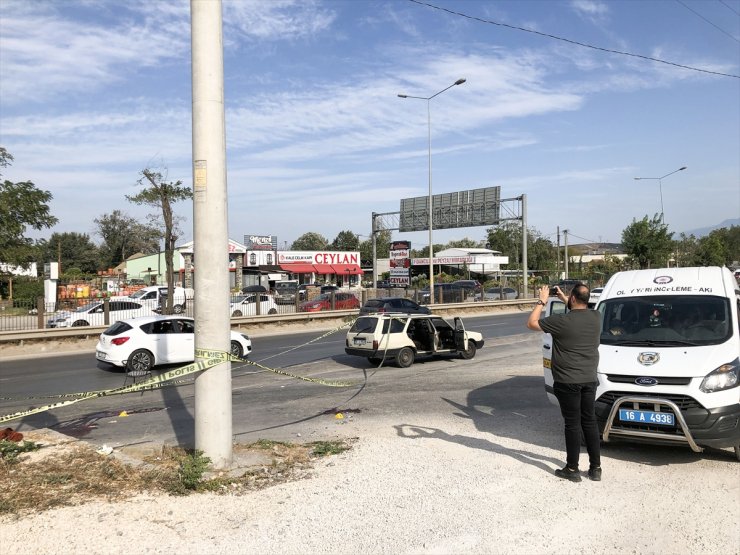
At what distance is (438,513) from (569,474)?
1.55m

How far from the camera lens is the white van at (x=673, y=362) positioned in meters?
6.13

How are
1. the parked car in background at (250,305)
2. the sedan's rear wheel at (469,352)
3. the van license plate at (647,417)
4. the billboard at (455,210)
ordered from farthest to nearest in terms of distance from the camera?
the billboard at (455,210) → the parked car in background at (250,305) → the sedan's rear wheel at (469,352) → the van license plate at (647,417)

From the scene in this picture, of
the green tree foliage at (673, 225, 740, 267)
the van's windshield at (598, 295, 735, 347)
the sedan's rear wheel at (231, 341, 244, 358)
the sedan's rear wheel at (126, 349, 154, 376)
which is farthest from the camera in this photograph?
the green tree foliage at (673, 225, 740, 267)

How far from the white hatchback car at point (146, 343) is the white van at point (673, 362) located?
410 inches

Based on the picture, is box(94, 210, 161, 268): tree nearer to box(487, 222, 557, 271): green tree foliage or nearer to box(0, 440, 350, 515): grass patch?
box(487, 222, 557, 271): green tree foliage

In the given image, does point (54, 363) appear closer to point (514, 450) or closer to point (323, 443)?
point (323, 443)

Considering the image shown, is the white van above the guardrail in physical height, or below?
above

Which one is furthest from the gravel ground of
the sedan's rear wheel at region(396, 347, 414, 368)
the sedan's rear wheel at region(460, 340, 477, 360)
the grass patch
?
the sedan's rear wheel at region(460, 340, 477, 360)

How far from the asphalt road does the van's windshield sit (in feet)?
9.38

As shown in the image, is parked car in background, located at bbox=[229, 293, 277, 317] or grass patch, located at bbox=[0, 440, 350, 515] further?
parked car in background, located at bbox=[229, 293, 277, 317]

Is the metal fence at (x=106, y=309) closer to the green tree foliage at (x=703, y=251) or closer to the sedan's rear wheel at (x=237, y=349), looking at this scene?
the sedan's rear wheel at (x=237, y=349)

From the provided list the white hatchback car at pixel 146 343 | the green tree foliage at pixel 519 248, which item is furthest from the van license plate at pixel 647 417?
the green tree foliage at pixel 519 248

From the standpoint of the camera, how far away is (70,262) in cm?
11125

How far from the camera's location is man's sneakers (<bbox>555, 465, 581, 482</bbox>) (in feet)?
19.4
